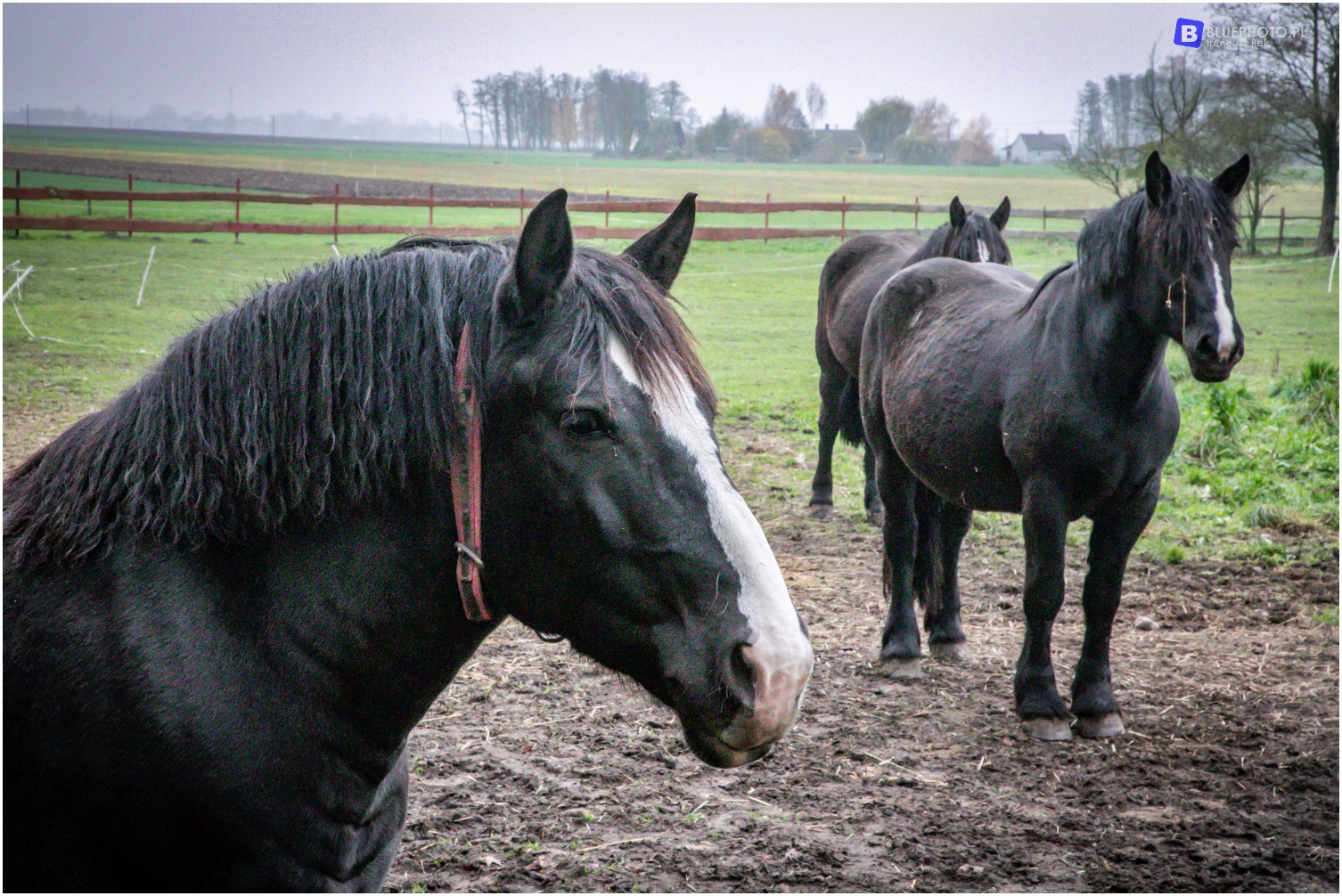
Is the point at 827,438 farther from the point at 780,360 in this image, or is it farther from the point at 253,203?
the point at 253,203

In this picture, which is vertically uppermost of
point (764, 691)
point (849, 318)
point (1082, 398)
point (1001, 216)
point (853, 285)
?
point (1001, 216)

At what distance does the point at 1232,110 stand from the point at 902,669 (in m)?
13.1

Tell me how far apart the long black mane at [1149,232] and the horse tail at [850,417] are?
127 inches

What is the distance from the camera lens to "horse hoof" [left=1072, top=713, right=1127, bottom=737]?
12.7ft

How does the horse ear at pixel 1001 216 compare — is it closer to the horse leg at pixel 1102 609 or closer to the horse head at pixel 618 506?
the horse leg at pixel 1102 609

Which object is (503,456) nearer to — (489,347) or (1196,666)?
(489,347)

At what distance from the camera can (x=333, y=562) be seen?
1497 mm

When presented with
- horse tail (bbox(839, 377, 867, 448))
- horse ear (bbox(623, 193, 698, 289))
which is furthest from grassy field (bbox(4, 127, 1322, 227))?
horse ear (bbox(623, 193, 698, 289))

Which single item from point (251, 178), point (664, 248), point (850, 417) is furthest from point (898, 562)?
point (251, 178)

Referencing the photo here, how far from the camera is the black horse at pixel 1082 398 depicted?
3596mm

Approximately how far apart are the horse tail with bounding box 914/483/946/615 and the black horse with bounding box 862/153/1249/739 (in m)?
0.22

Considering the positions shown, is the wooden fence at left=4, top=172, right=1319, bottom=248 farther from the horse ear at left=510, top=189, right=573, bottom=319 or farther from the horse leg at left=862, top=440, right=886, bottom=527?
the horse ear at left=510, top=189, right=573, bottom=319

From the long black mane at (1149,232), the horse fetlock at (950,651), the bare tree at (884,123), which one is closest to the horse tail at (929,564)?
the horse fetlock at (950,651)

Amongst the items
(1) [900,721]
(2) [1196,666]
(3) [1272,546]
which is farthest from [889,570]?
(3) [1272,546]
